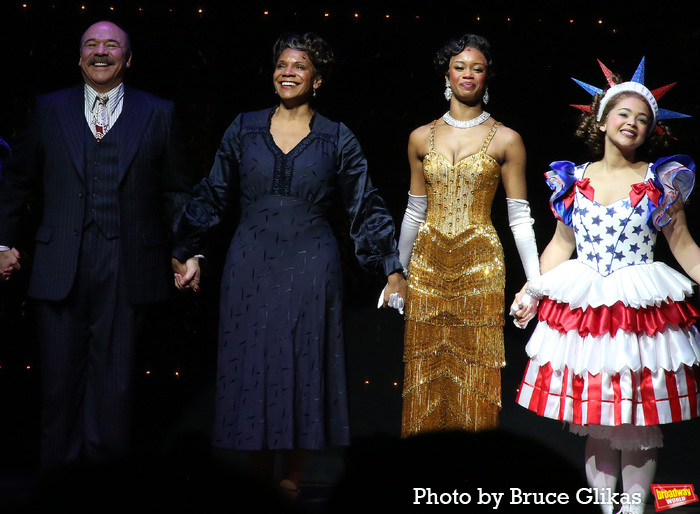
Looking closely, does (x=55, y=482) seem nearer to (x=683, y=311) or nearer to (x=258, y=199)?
(x=258, y=199)

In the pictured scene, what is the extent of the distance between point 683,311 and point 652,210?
0.43 metres

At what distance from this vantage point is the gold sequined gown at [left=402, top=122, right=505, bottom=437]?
178 inches

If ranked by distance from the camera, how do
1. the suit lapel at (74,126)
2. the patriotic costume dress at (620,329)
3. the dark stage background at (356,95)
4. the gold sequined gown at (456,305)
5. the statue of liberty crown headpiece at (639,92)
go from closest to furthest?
the patriotic costume dress at (620,329) < the statue of liberty crown headpiece at (639,92) < the suit lapel at (74,126) < the gold sequined gown at (456,305) < the dark stage background at (356,95)

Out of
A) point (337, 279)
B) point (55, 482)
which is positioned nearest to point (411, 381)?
point (337, 279)

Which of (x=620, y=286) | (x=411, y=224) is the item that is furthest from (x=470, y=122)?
(x=620, y=286)

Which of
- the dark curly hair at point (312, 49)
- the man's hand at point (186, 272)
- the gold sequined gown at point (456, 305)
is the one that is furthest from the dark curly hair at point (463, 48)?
the man's hand at point (186, 272)

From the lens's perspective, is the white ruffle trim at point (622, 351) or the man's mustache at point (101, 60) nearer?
the white ruffle trim at point (622, 351)

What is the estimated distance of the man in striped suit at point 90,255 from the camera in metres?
4.32

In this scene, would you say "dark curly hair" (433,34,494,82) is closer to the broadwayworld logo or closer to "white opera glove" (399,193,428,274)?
"white opera glove" (399,193,428,274)

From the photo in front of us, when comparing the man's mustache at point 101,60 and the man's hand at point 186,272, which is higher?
the man's mustache at point 101,60

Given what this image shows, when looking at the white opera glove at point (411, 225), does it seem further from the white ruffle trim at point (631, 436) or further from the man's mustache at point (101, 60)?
the man's mustache at point (101, 60)

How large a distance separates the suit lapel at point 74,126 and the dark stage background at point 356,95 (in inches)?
29.7

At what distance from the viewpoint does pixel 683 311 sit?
4.12m

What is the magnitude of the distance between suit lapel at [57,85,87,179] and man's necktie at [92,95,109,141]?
5 cm
